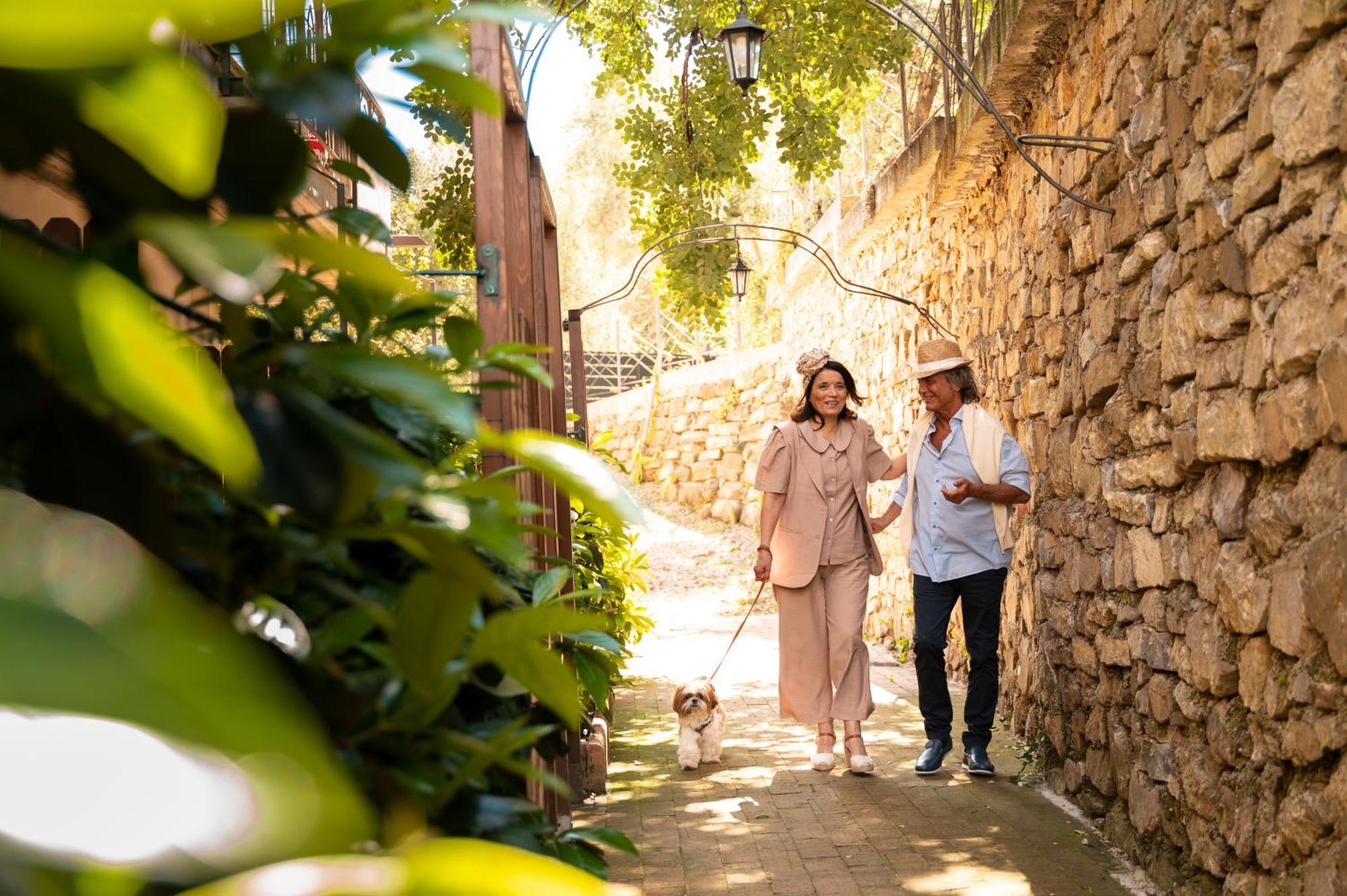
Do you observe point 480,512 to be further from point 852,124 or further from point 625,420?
point 625,420

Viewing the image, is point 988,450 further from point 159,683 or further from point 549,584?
point 159,683

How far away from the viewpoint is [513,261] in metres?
2.90

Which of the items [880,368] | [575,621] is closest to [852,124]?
[880,368]

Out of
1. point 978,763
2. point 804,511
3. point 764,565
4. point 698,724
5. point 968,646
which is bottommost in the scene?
point 978,763

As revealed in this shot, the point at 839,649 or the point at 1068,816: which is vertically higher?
the point at 839,649

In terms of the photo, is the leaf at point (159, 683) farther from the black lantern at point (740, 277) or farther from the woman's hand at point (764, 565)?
the black lantern at point (740, 277)

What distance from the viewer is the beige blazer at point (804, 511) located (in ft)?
18.1

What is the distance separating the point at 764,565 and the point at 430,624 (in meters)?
5.05

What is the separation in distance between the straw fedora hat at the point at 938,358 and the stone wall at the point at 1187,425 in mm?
345

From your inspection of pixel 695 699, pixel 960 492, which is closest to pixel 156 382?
pixel 960 492

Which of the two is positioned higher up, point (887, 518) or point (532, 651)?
point (887, 518)

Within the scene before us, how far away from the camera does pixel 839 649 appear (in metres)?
5.49

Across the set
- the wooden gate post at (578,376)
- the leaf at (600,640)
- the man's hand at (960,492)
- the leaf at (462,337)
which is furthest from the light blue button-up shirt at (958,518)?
the leaf at (462,337)

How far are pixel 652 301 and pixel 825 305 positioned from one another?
1268 centimetres
